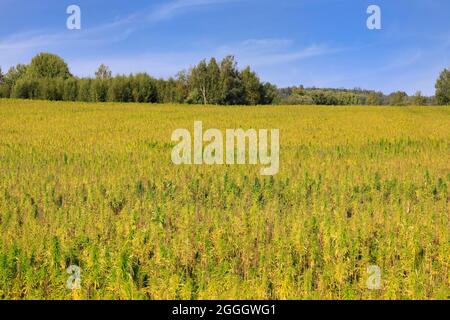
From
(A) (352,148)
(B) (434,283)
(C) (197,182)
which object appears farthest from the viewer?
(A) (352,148)

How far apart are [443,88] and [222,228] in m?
113

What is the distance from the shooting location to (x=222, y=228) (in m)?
8.14

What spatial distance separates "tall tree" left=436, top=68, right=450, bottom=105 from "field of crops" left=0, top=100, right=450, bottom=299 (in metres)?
97.4

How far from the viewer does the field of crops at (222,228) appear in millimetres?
6168

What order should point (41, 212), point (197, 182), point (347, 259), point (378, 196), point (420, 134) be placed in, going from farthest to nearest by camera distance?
point (420, 134) → point (197, 182) → point (378, 196) → point (41, 212) → point (347, 259)

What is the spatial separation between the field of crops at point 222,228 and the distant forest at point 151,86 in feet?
198

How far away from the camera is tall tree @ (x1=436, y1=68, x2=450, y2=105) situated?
343 feet

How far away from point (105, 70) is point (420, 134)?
2836 inches

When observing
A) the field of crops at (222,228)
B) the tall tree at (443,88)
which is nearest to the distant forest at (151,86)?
the tall tree at (443,88)

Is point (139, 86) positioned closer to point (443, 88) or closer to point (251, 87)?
point (251, 87)

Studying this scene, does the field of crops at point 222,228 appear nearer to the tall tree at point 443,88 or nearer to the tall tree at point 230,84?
the tall tree at point 230,84

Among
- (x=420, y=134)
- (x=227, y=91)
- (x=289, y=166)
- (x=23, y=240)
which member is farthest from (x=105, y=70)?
(x=23, y=240)

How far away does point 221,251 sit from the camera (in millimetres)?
7266
